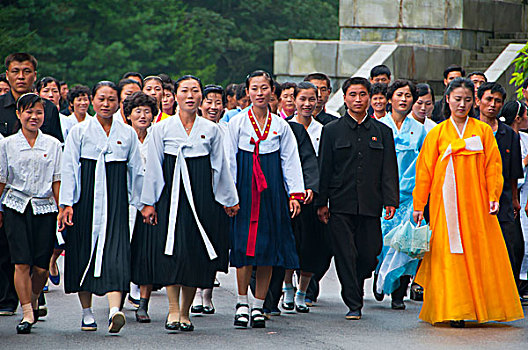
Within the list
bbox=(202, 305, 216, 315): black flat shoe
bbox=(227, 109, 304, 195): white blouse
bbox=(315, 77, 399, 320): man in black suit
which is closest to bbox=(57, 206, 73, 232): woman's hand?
bbox=(227, 109, 304, 195): white blouse

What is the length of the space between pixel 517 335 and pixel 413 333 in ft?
2.64

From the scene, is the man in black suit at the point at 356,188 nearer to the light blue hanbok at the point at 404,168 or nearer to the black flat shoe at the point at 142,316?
the light blue hanbok at the point at 404,168

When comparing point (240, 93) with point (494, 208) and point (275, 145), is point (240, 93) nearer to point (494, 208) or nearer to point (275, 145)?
point (275, 145)

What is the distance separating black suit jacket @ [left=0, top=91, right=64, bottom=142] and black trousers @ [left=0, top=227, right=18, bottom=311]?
35.3 inches

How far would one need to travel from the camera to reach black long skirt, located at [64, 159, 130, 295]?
8.52 m

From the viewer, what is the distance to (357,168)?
959 cm

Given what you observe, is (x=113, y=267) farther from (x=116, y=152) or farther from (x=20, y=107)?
(x=20, y=107)

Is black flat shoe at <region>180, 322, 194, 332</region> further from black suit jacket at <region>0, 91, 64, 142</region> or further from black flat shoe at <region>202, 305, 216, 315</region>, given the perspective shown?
black suit jacket at <region>0, 91, 64, 142</region>

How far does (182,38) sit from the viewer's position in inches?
1452

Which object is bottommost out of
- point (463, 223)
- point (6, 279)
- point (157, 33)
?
point (6, 279)

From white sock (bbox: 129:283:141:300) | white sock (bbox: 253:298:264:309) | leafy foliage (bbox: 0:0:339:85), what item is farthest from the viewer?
leafy foliage (bbox: 0:0:339:85)

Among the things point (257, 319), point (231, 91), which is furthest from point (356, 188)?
point (231, 91)

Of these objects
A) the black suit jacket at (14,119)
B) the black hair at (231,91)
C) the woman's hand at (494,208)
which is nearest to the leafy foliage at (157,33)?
the black hair at (231,91)

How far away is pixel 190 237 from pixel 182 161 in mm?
609
